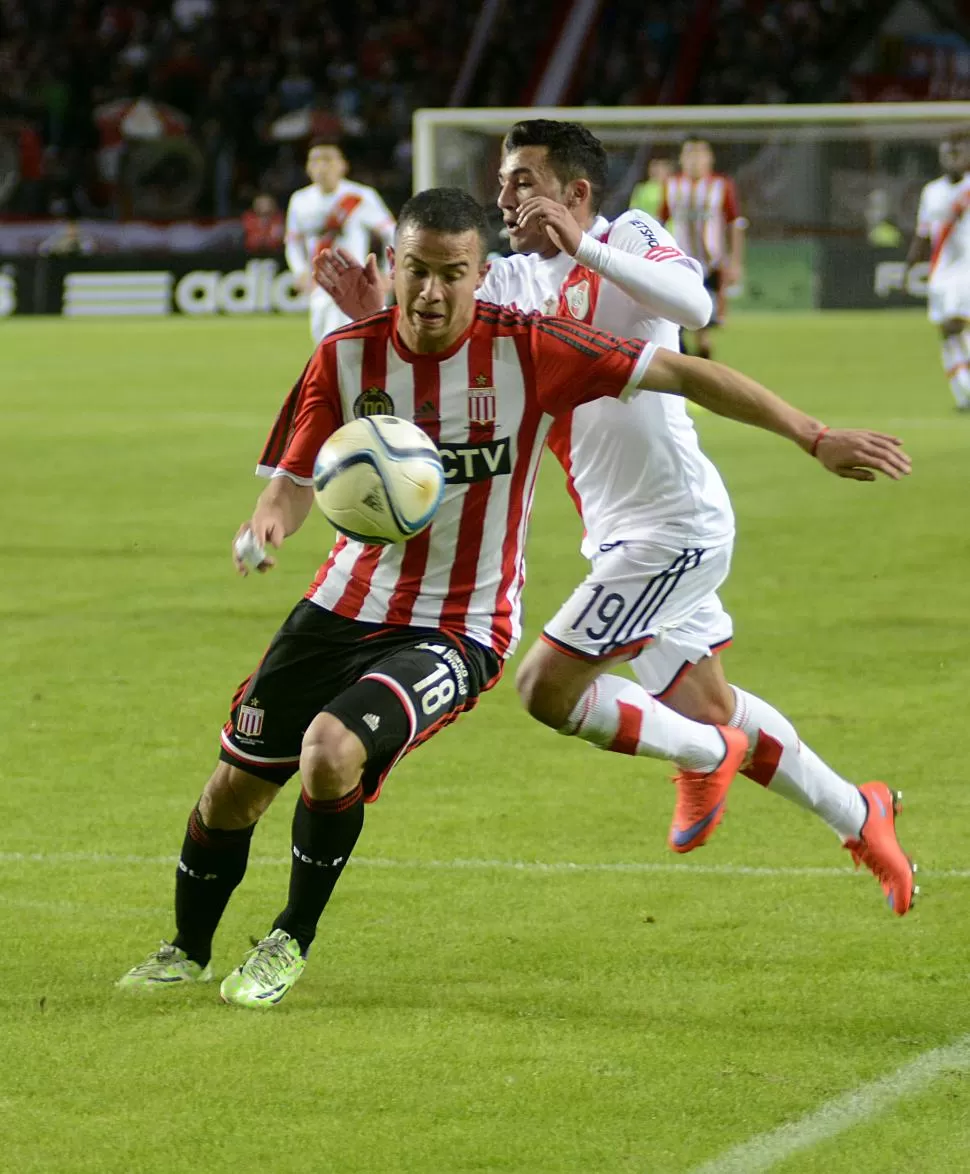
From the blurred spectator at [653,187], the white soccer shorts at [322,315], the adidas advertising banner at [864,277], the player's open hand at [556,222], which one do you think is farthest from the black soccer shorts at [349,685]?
the adidas advertising banner at [864,277]

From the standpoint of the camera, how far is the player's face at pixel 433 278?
4613 millimetres

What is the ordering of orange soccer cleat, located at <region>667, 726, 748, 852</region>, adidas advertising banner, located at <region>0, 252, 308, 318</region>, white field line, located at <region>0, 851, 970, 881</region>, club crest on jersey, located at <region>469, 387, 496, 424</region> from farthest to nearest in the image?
adidas advertising banner, located at <region>0, 252, 308, 318</region>, white field line, located at <region>0, 851, 970, 881</region>, orange soccer cleat, located at <region>667, 726, 748, 852</region>, club crest on jersey, located at <region>469, 387, 496, 424</region>

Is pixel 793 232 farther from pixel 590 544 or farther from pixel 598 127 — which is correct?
pixel 590 544

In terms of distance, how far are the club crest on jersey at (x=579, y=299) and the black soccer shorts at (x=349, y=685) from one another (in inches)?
45.6

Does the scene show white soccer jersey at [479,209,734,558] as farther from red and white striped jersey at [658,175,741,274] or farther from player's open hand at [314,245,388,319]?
red and white striped jersey at [658,175,741,274]

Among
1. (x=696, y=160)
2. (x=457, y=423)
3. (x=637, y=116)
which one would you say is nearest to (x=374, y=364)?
(x=457, y=423)

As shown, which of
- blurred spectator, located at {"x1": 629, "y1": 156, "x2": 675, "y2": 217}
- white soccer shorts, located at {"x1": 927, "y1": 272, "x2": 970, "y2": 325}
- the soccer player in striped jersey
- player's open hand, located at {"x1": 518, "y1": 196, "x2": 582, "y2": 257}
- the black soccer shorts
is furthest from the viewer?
blurred spectator, located at {"x1": 629, "y1": 156, "x2": 675, "y2": 217}

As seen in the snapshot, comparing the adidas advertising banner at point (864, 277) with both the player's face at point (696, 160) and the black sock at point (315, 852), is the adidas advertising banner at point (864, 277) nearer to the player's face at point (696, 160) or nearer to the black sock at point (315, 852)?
the player's face at point (696, 160)

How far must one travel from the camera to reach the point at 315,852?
15.3 ft

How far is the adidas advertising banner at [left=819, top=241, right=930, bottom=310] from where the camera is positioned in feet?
88.1

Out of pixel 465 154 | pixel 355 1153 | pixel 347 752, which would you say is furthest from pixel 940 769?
pixel 465 154

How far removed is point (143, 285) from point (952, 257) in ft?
49.1

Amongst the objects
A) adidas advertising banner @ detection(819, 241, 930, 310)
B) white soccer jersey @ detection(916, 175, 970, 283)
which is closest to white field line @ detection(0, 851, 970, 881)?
white soccer jersey @ detection(916, 175, 970, 283)

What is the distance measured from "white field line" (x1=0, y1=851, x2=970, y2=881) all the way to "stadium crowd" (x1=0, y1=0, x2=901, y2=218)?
1154 inches
